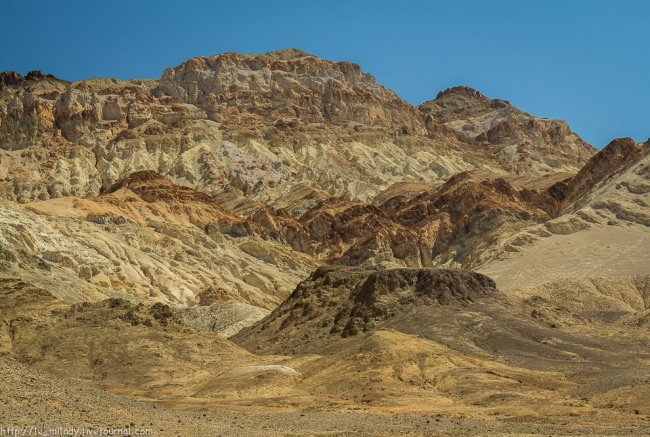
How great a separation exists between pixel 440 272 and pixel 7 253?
43.6 meters

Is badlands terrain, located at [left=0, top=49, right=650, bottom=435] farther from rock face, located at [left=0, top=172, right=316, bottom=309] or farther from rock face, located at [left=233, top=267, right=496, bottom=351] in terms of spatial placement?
rock face, located at [left=0, top=172, right=316, bottom=309]

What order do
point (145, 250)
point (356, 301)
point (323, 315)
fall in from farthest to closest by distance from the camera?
1. point (145, 250)
2. point (323, 315)
3. point (356, 301)

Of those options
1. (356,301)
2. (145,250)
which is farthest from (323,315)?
(145,250)

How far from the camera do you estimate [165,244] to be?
5753 inches

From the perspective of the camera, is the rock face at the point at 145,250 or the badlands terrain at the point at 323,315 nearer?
the badlands terrain at the point at 323,315

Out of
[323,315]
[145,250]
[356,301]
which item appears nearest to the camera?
[356,301]

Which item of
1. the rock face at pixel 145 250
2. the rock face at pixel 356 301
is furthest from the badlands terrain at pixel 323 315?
the rock face at pixel 145 250

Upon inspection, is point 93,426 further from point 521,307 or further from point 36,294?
point 521,307

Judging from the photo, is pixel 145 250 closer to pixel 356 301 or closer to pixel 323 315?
pixel 323 315

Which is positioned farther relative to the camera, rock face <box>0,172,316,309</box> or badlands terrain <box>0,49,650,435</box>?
rock face <box>0,172,316,309</box>

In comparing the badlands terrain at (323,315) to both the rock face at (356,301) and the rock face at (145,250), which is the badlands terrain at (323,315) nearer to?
the rock face at (356,301)

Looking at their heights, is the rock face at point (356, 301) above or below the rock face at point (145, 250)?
below

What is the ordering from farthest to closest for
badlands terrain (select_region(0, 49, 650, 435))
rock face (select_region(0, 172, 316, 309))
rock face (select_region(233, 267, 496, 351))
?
1. rock face (select_region(0, 172, 316, 309))
2. rock face (select_region(233, 267, 496, 351))
3. badlands terrain (select_region(0, 49, 650, 435))

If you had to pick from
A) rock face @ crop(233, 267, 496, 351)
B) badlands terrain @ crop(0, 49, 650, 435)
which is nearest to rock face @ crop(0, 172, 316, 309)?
badlands terrain @ crop(0, 49, 650, 435)
